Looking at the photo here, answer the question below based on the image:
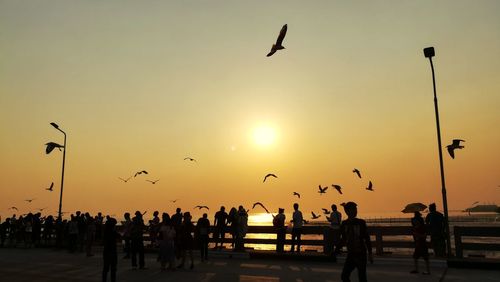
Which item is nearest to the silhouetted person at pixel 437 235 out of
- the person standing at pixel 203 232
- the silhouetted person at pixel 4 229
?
the person standing at pixel 203 232

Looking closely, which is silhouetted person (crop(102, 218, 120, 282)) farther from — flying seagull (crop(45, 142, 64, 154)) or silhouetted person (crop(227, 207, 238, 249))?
flying seagull (crop(45, 142, 64, 154))

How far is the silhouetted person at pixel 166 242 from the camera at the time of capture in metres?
15.7

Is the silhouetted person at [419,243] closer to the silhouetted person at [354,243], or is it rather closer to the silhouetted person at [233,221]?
the silhouetted person at [354,243]

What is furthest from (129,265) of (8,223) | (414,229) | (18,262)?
(8,223)

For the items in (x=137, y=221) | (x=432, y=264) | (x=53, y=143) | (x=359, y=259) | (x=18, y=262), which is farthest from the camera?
(x=53, y=143)

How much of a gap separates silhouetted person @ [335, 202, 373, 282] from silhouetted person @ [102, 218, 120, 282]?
6.53m

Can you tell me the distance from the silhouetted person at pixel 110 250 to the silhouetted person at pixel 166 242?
3549 millimetres

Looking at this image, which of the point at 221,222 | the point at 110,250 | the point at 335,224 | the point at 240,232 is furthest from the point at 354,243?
the point at 221,222

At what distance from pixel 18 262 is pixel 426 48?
814 inches

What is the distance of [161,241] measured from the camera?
15984mm

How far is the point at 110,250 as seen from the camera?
12.1m

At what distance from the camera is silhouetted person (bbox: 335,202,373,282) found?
9.02 meters

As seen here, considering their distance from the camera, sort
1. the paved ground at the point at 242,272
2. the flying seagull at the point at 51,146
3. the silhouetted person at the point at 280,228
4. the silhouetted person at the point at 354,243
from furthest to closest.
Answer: the flying seagull at the point at 51,146 < the silhouetted person at the point at 280,228 < the paved ground at the point at 242,272 < the silhouetted person at the point at 354,243

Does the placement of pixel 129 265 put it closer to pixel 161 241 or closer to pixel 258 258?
pixel 161 241
